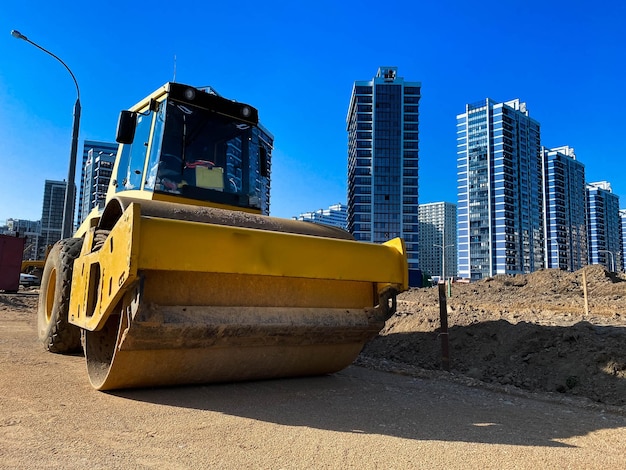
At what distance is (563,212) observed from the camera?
73312 mm

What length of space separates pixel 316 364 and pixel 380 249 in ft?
4.50

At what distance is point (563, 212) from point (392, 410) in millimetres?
78871

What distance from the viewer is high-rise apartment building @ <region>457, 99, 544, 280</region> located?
64.9 meters

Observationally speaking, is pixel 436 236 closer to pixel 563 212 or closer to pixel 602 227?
pixel 602 227

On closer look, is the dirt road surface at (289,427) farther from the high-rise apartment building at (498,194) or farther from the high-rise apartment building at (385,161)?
the high-rise apartment building at (498,194)

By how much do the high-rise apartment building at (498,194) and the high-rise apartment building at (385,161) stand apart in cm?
847

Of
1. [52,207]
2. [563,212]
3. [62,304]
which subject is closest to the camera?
[62,304]

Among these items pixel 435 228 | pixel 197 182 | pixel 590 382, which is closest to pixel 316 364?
pixel 197 182

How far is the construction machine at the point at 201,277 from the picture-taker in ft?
11.7

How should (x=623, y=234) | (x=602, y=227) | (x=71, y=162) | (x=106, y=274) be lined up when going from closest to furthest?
(x=106, y=274) < (x=71, y=162) < (x=602, y=227) < (x=623, y=234)

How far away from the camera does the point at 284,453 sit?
300 centimetres

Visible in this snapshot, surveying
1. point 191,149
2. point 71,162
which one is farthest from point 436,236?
point 191,149

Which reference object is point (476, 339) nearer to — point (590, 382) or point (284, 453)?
point (590, 382)

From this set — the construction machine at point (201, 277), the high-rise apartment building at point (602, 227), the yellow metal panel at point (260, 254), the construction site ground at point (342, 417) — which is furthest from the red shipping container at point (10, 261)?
the high-rise apartment building at point (602, 227)
